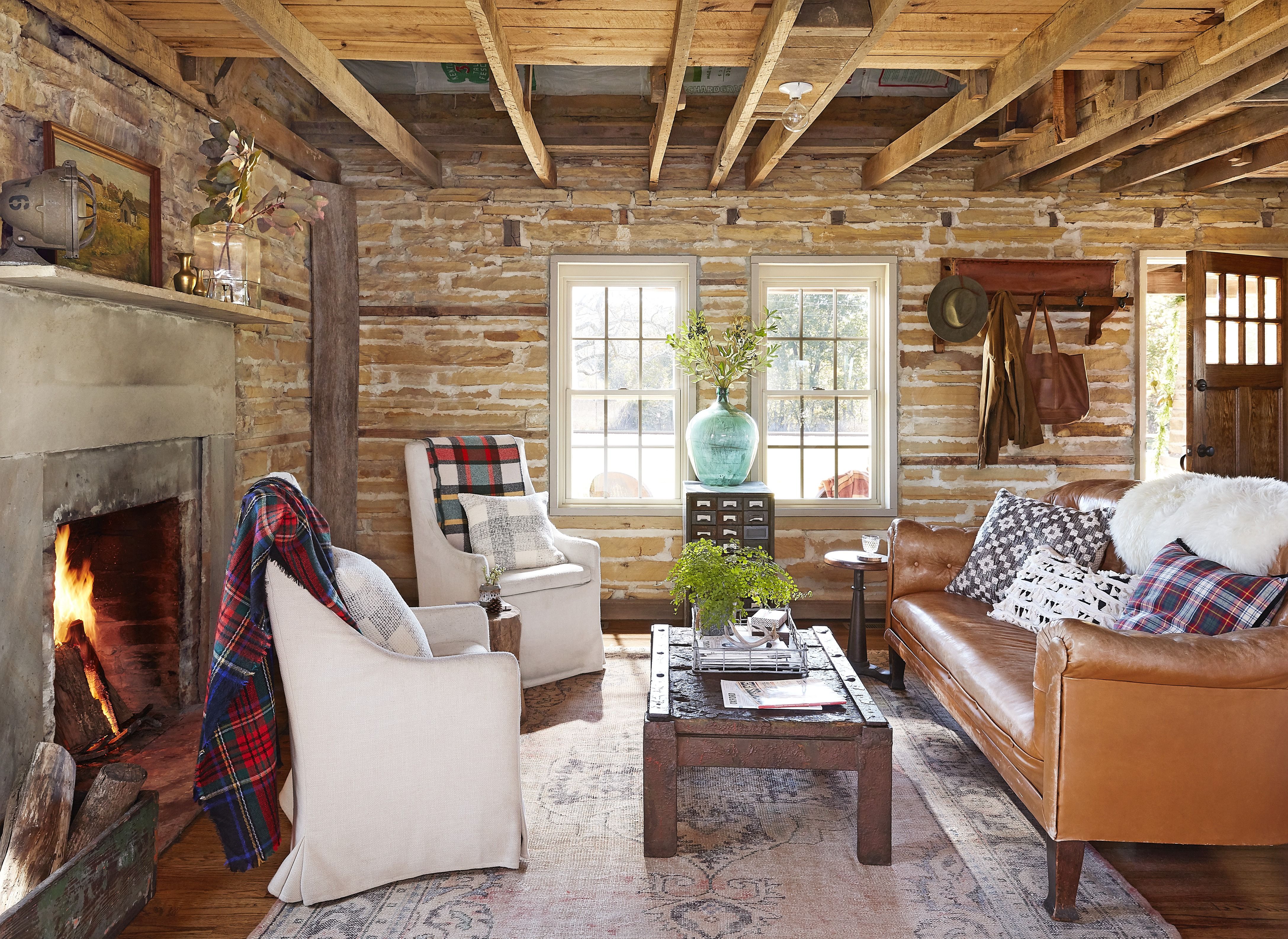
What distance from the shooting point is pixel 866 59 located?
3535mm

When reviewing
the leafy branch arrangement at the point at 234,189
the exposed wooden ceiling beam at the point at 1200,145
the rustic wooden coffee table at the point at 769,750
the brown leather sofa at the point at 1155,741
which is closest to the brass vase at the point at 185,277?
the leafy branch arrangement at the point at 234,189

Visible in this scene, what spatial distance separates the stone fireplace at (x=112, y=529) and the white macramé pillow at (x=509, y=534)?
42.0 inches

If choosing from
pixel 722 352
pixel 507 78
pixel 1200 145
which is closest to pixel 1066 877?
pixel 507 78

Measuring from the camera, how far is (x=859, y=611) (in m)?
4.35

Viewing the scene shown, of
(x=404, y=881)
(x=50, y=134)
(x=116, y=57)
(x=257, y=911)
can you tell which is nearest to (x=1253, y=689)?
(x=404, y=881)

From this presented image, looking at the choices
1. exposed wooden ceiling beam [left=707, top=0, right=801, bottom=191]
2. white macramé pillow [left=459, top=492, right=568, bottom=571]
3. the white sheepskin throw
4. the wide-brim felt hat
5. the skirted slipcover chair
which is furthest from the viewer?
the wide-brim felt hat

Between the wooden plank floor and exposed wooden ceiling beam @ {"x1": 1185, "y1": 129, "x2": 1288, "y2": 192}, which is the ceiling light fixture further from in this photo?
the wooden plank floor

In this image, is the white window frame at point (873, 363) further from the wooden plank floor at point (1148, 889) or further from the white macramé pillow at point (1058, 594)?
the wooden plank floor at point (1148, 889)

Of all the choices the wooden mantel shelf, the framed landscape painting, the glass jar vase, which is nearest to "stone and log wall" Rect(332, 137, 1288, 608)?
the wooden mantel shelf

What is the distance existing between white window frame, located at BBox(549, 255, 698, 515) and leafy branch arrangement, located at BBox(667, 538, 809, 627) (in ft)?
7.68

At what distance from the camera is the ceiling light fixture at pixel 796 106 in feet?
11.5

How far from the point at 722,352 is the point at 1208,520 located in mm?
2721

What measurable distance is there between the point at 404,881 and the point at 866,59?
127 inches

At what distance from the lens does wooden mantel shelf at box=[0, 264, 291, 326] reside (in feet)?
8.11
